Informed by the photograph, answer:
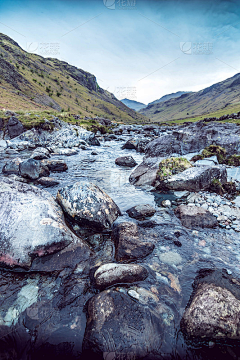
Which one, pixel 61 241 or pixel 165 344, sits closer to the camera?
pixel 165 344

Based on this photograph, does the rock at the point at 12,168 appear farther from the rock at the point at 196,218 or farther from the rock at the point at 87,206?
the rock at the point at 196,218

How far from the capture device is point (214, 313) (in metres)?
2.78

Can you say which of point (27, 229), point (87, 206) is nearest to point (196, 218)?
point (87, 206)

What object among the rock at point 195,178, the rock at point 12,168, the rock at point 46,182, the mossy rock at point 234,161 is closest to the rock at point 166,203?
the rock at point 195,178

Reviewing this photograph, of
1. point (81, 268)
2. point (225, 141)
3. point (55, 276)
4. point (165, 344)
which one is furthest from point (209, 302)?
point (225, 141)

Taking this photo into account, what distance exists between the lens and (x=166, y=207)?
22.9 feet

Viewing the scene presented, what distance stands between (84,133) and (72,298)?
22118 millimetres

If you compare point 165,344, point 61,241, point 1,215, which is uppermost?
point 1,215

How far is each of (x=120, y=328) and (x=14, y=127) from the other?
77.7 feet

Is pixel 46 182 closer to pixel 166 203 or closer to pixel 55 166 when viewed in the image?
pixel 55 166

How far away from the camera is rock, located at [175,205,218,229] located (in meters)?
5.56

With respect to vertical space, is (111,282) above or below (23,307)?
above

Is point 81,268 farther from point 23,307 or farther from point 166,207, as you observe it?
point 166,207

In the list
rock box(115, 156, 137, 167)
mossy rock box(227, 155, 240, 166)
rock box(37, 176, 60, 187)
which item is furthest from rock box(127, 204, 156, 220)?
mossy rock box(227, 155, 240, 166)
